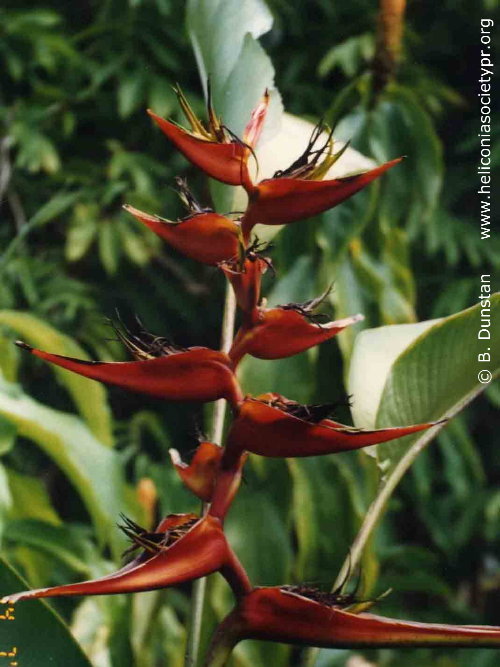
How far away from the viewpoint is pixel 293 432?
0.26 metres

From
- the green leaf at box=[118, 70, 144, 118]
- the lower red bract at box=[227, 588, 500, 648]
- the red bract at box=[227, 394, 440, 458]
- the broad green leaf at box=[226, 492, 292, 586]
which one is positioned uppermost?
the green leaf at box=[118, 70, 144, 118]

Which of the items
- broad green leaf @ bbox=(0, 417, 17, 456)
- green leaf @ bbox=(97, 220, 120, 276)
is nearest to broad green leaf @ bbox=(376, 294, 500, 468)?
broad green leaf @ bbox=(0, 417, 17, 456)

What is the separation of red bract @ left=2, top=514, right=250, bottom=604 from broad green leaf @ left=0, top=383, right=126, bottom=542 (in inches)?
11.1

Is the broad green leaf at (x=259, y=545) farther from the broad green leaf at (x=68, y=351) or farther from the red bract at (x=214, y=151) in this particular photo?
the red bract at (x=214, y=151)

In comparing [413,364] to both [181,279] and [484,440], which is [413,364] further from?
[484,440]

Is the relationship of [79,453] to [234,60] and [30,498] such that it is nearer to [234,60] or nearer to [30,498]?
[30,498]

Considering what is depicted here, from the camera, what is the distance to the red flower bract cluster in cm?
25

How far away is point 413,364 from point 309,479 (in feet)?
1.19

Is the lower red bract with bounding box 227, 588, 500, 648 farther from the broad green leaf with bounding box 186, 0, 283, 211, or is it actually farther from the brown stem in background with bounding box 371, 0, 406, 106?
the brown stem in background with bounding box 371, 0, 406, 106

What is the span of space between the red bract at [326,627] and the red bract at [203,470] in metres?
0.04

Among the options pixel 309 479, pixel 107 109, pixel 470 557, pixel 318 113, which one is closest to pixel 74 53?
pixel 107 109

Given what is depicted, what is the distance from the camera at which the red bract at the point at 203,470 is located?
0.28 metres

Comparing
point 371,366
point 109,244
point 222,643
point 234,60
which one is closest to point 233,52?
point 234,60

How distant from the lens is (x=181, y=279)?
4.66 feet
